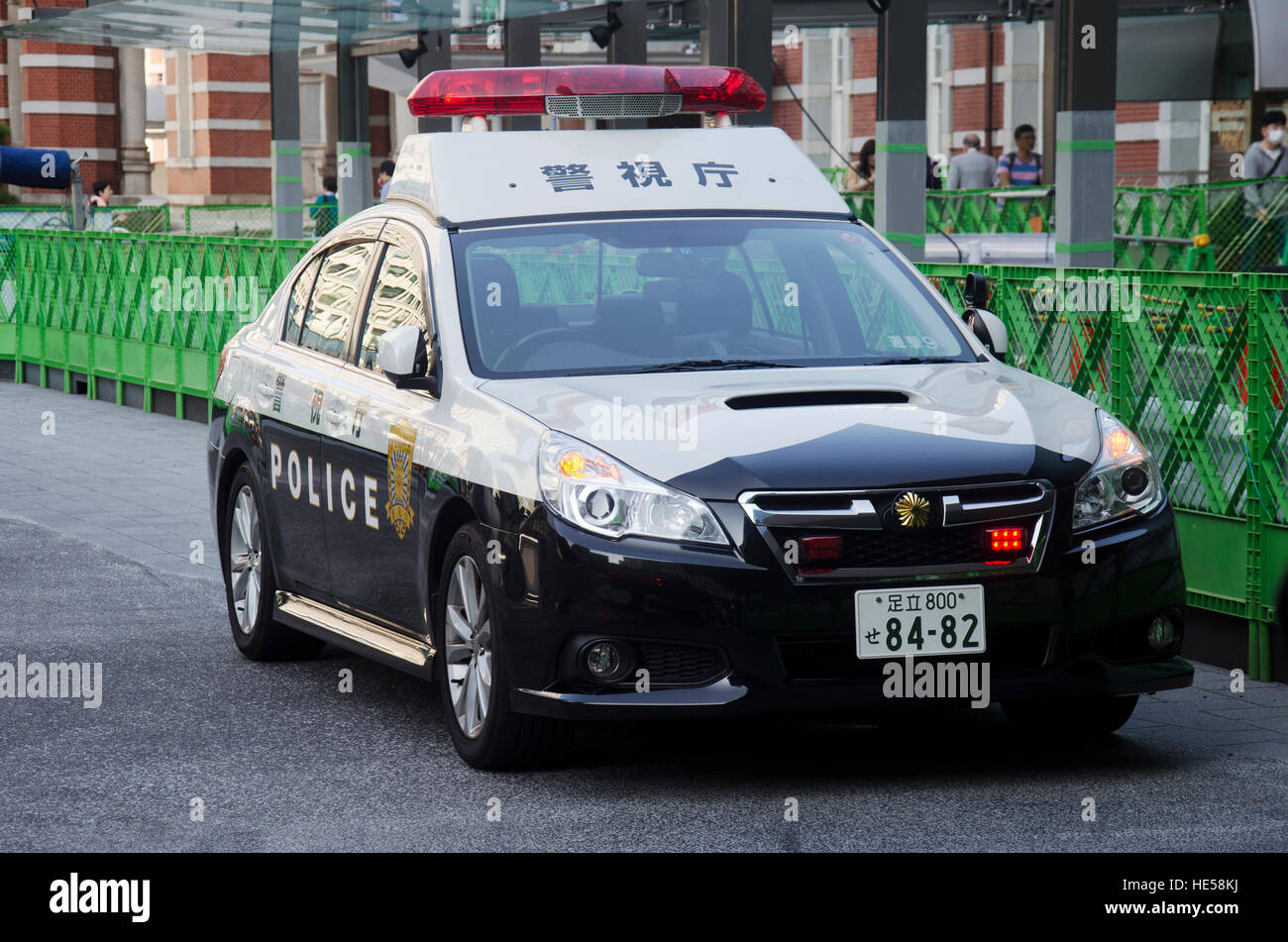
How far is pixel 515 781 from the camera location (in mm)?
6301

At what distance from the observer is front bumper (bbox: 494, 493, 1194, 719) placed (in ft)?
19.1

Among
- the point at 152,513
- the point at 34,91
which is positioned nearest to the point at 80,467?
the point at 152,513

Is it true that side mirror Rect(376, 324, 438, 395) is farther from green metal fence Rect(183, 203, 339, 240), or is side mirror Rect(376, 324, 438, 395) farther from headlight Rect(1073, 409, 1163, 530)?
green metal fence Rect(183, 203, 339, 240)

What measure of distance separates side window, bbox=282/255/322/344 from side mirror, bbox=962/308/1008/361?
248 centimetres

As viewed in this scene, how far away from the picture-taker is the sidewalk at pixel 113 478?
1152cm

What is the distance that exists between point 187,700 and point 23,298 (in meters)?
15.5

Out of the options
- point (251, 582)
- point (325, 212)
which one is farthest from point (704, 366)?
point (325, 212)

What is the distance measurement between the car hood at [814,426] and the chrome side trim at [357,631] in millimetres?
931

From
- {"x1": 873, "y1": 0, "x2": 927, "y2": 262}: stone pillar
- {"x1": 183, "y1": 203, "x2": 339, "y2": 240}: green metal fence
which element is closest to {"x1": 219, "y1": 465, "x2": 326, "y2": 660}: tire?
{"x1": 873, "y1": 0, "x2": 927, "y2": 262}: stone pillar

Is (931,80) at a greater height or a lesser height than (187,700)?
greater

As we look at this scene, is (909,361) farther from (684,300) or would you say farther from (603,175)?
(603,175)

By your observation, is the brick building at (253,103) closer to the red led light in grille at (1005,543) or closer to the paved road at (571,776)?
the paved road at (571,776)

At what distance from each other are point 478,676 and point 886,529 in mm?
1341

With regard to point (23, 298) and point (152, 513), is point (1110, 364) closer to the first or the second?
point (152, 513)
